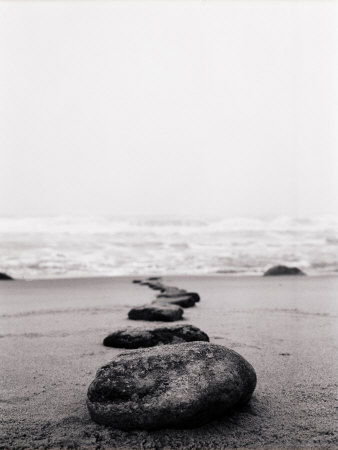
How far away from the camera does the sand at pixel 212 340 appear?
173 centimetres

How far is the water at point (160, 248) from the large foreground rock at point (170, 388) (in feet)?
25.4

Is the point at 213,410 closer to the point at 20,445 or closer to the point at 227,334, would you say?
the point at 20,445

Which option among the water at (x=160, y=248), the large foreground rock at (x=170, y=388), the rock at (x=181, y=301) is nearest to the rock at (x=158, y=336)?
the large foreground rock at (x=170, y=388)

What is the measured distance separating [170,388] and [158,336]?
3.90 ft

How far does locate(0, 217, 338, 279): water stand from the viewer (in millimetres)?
10703

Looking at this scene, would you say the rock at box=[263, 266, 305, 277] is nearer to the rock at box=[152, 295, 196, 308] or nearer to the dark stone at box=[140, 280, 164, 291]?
the dark stone at box=[140, 280, 164, 291]

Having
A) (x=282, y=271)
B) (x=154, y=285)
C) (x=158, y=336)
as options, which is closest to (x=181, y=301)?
(x=154, y=285)

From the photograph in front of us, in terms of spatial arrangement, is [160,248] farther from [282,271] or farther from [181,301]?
[181,301]

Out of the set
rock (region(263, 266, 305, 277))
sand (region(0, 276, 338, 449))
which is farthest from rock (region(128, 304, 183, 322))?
rock (region(263, 266, 305, 277))

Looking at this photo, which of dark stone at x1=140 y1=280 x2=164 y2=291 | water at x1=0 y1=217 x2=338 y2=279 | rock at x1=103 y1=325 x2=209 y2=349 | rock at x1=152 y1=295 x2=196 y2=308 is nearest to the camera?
rock at x1=103 y1=325 x2=209 y2=349

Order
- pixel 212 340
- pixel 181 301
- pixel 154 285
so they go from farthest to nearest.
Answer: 1. pixel 154 285
2. pixel 181 301
3. pixel 212 340

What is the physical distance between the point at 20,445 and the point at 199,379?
766 mm

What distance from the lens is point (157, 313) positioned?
4.22 m

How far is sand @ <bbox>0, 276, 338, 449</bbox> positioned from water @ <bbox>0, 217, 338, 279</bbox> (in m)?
4.42
